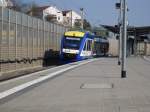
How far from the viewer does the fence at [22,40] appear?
3609 cm

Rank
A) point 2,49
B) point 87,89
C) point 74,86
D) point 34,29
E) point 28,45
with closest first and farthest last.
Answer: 1. point 87,89
2. point 74,86
3. point 2,49
4. point 28,45
5. point 34,29

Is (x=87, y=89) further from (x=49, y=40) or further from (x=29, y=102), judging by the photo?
(x=49, y=40)

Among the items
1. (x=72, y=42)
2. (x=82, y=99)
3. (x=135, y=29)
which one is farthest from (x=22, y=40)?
(x=135, y=29)

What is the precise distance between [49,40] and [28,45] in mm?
12302

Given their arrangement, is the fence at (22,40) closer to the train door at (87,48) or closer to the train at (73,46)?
the train at (73,46)

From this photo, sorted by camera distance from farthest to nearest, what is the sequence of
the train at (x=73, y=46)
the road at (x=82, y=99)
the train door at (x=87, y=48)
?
the train door at (x=87, y=48) < the train at (x=73, y=46) < the road at (x=82, y=99)

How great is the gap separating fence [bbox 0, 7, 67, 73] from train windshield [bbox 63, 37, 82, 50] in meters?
2.20

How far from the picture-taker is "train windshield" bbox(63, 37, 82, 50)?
52963 mm

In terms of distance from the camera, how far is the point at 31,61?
4547 cm

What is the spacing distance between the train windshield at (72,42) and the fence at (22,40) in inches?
86.5

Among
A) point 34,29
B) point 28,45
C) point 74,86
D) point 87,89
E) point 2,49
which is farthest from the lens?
point 34,29

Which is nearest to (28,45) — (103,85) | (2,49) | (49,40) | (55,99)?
(2,49)

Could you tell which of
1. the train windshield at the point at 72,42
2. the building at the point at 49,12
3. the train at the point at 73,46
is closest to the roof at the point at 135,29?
the train at the point at 73,46

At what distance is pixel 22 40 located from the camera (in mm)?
41531
